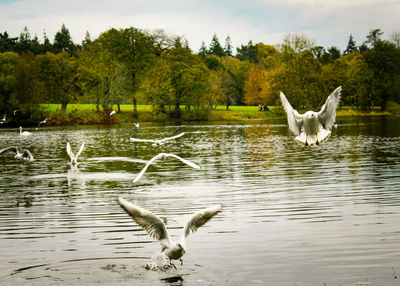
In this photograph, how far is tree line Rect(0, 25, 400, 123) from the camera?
292 ft

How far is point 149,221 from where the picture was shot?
408 inches

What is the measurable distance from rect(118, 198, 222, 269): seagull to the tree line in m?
80.5

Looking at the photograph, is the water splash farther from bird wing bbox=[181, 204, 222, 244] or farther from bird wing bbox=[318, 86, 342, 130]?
bird wing bbox=[318, 86, 342, 130]

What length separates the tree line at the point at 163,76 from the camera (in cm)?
8912

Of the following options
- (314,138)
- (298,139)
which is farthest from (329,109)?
(298,139)

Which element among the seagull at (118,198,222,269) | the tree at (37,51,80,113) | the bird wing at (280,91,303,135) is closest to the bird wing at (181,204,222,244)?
the seagull at (118,198,222,269)

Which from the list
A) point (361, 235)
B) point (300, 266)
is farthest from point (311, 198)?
point (300, 266)

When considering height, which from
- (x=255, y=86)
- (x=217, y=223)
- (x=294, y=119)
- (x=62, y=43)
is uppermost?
(x=62, y=43)

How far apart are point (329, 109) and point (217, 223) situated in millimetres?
4976

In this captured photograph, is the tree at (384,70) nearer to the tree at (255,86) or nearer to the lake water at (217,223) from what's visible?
the tree at (255,86)

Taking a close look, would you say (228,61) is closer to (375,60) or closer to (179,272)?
(375,60)

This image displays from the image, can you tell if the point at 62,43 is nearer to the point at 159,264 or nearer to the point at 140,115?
the point at 140,115

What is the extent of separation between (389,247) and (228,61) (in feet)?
452

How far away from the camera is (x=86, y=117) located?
90.3 metres
